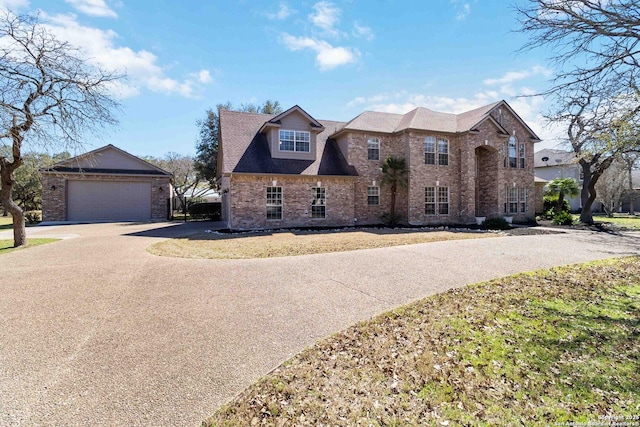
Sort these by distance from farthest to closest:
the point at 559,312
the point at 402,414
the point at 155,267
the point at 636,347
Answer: the point at 155,267 < the point at 559,312 < the point at 636,347 < the point at 402,414

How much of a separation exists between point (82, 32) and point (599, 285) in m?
16.5

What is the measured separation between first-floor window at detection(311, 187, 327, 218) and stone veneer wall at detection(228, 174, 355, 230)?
0.20 metres

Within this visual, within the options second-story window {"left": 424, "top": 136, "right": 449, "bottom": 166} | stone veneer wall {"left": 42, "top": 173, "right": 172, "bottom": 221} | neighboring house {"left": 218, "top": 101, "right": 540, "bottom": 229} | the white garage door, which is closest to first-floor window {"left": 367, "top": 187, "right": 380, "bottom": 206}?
neighboring house {"left": 218, "top": 101, "right": 540, "bottom": 229}

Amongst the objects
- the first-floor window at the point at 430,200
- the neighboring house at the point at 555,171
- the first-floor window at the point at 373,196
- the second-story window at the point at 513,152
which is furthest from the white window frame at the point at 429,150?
the neighboring house at the point at 555,171

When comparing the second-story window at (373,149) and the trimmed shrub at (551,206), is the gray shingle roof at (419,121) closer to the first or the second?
the second-story window at (373,149)

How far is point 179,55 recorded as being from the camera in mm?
12625

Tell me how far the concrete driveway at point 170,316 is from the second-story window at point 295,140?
10.7 m

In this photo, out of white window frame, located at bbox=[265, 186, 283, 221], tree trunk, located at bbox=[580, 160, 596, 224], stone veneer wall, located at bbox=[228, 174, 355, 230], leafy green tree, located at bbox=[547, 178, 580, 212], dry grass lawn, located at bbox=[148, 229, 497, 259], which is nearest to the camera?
dry grass lawn, located at bbox=[148, 229, 497, 259]

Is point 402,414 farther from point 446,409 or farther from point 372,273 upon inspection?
point 372,273

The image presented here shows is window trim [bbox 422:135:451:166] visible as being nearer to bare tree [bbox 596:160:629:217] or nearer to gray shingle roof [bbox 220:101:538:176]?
gray shingle roof [bbox 220:101:538:176]

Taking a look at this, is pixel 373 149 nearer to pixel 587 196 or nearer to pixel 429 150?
pixel 429 150

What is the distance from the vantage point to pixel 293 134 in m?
19.1

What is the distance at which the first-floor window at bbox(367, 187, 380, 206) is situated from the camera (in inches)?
816

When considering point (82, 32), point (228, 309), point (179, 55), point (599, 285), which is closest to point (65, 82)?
point (82, 32)
